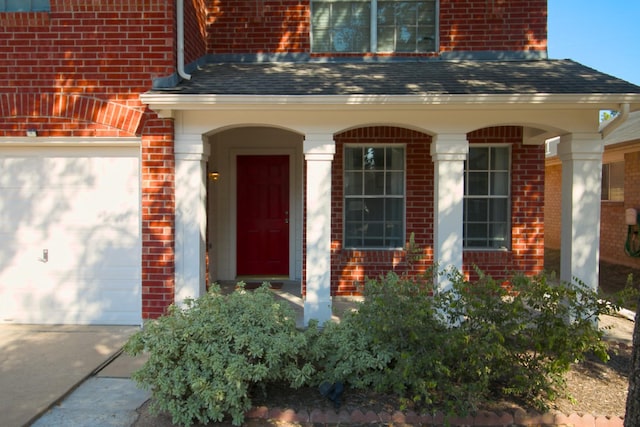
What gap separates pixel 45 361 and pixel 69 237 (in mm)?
1814

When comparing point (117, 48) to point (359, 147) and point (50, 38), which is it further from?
point (359, 147)

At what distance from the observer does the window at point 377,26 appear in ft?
26.7

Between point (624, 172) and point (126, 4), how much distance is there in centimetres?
1195

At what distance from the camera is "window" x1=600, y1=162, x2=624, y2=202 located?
13.2 metres

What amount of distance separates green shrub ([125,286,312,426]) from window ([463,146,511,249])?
4.75m

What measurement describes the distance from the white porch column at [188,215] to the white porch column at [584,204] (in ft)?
14.8

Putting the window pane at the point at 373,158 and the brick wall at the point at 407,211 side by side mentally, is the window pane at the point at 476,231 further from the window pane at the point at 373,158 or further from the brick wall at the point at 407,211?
the window pane at the point at 373,158

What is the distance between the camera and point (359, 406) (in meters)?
4.16

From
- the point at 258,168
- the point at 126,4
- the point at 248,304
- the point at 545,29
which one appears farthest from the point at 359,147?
the point at 248,304

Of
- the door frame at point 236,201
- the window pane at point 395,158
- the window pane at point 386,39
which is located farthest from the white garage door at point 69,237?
the window pane at point 386,39

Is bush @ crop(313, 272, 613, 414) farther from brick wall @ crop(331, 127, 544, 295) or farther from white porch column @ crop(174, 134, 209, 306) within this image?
brick wall @ crop(331, 127, 544, 295)

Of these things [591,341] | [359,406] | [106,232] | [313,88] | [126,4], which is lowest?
[359,406]

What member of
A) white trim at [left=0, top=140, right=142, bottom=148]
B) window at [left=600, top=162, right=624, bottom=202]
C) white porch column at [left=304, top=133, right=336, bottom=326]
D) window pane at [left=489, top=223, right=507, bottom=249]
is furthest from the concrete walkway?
window at [left=600, top=162, right=624, bottom=202]

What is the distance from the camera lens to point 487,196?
8.29 m
